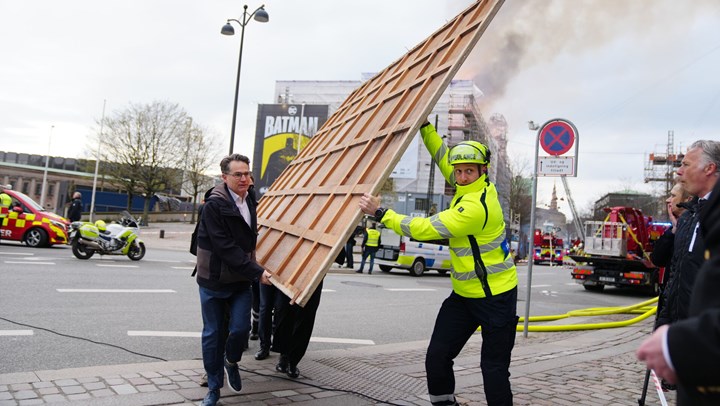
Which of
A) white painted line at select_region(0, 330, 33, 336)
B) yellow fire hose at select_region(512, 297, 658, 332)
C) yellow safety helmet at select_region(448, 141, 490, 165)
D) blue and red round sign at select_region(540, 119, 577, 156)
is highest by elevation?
blue and red round sign at select_region(540, 119, 577, 156)

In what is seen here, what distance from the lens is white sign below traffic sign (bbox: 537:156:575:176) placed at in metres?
7.87

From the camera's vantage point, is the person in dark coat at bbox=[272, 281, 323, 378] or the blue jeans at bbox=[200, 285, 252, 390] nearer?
the blue jeans at bbox=[200, 285, 252, 390]

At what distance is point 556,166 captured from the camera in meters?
8.03

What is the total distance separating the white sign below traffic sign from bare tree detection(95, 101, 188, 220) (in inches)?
1678

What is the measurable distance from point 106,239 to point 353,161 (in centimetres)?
1235

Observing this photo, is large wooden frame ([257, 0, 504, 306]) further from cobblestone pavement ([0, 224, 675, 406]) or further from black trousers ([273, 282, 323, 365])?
cobblestone pavement ([0, 224, 675, 406])

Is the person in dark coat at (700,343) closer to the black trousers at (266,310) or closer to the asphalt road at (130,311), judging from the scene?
the black trousers at (266,310)

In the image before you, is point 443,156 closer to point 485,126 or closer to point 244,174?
point 244,174

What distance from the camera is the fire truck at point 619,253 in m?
16.3

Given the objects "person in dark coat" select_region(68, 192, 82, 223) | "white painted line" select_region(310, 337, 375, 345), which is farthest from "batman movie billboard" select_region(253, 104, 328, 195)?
"white painted line" select_region(310, 337, 375, 345)

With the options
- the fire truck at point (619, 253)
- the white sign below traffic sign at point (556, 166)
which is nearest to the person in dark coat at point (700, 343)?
the white sign below traffic sign at point (556, 166)

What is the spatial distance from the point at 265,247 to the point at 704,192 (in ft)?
11.6

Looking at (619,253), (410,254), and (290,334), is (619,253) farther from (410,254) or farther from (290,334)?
(290,334)

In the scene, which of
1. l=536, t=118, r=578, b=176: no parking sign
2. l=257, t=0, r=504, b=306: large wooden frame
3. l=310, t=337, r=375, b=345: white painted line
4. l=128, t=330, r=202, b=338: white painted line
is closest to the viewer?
l=257, t=0, r=504, b=306: large wooden frame
